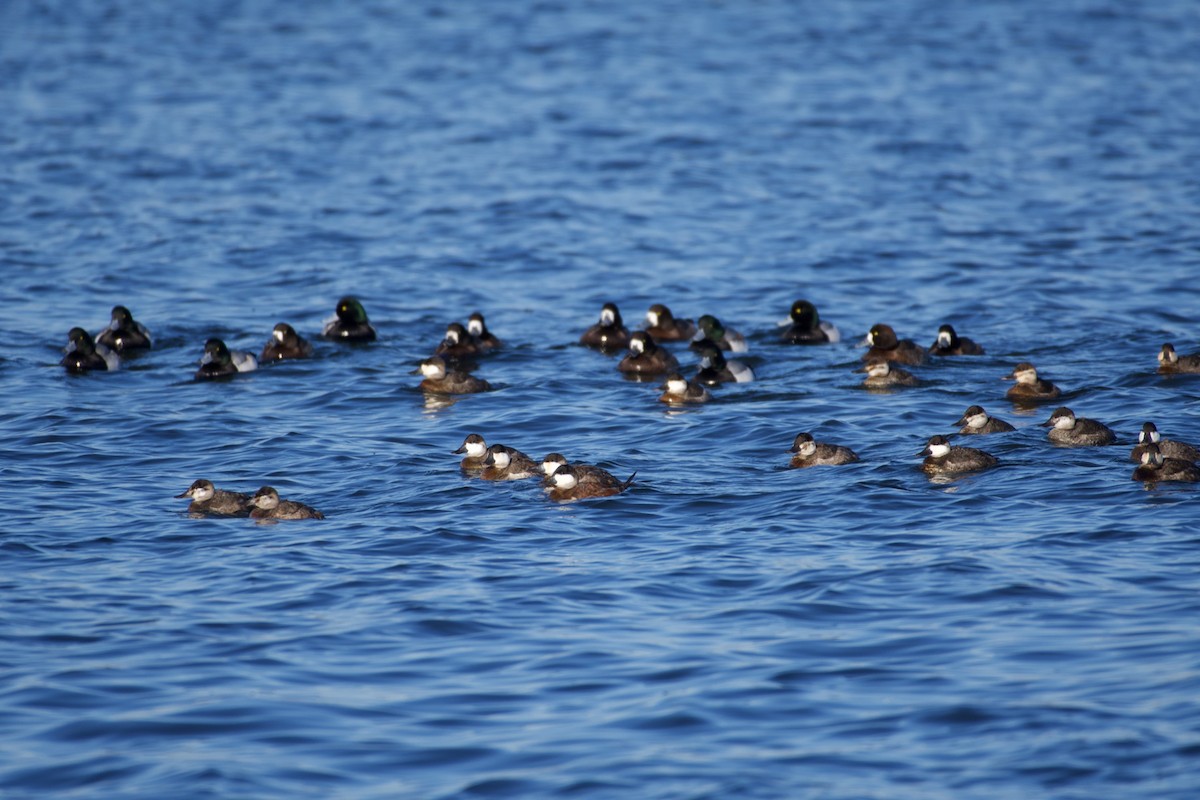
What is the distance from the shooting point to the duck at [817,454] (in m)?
15.1

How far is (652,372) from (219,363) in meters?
5.56

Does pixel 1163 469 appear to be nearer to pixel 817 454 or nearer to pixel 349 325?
pixel 817 454

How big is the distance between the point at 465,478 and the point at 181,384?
19.9 ft

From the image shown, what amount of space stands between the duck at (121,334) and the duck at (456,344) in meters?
4.16

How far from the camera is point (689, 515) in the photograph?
1389 cm

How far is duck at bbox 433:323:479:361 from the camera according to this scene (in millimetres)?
20141

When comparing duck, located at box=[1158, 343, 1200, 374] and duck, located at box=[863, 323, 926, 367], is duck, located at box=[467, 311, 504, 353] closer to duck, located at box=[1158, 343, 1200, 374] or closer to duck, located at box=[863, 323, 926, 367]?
duck, located at box=[863, 323, 926, 367]

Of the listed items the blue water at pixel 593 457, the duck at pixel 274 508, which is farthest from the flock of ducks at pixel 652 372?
the blue water at pixel 593 457

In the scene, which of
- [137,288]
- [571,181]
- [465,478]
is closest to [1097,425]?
[465,478]

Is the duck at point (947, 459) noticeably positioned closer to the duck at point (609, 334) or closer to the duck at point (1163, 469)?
the duck at point (1163, 469)

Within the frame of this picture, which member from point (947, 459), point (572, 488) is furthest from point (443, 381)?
point (947, 459)

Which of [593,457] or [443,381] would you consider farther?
[443,381]

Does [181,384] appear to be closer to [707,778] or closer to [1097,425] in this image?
[1097,425]

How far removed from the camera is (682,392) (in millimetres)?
18266
